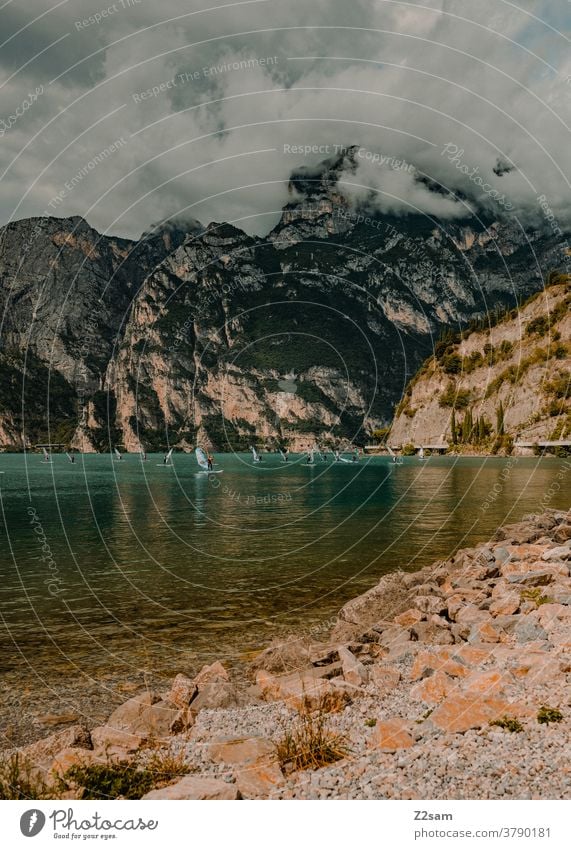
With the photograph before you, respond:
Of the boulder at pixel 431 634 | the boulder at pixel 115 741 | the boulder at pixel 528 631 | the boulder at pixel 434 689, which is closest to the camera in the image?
the boulder at pixel 115 741

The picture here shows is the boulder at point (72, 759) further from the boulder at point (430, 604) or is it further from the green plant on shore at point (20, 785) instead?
the boulder at point (430, 604)

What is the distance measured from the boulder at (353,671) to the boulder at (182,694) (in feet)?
10.5

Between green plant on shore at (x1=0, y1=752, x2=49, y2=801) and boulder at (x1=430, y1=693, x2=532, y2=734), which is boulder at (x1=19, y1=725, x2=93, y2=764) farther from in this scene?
boulder at (x1=430, y1=693, x2=532, y2=734)

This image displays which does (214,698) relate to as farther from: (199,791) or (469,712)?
(469,712)

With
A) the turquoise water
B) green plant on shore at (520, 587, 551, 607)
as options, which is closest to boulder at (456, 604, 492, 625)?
green plant on shore at (520, 587, 551, 607)

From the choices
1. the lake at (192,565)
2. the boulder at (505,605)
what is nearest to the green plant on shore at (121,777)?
the lake at (192,565)

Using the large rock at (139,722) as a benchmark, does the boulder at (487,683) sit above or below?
above

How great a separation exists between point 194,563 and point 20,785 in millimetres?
22394

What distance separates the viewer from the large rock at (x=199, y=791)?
693 centimetres

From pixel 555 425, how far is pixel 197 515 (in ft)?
397

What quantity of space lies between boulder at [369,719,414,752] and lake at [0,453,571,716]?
8.10 meters

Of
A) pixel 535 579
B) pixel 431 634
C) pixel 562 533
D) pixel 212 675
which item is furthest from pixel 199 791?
pixel 562 533

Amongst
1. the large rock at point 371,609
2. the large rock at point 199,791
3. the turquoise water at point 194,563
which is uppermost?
the large rock at point 199,791

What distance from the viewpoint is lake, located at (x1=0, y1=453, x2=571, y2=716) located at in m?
17.1
